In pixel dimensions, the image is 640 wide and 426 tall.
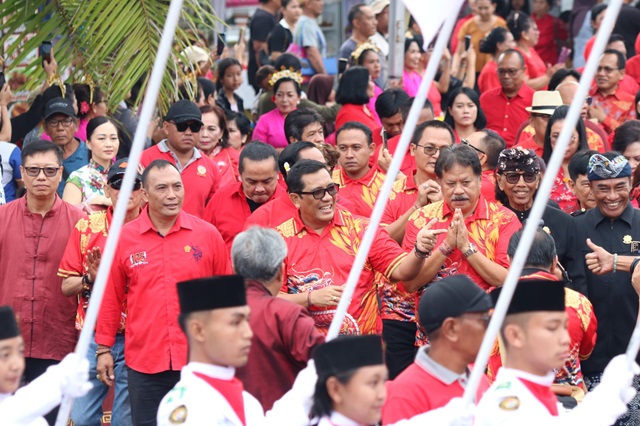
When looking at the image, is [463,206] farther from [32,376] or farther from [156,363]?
[32,376]

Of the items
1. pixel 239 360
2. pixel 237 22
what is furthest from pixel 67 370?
pixel 237 22

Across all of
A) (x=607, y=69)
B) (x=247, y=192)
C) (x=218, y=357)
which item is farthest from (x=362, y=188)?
(x=218, y=357)

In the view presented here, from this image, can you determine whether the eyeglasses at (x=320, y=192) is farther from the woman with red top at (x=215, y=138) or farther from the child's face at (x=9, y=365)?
the woman with red top at (x=215, y=138)

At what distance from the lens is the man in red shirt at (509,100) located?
40.4 feet

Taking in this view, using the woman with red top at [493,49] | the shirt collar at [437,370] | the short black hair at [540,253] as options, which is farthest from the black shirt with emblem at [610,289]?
the woman with red top at [493,49]

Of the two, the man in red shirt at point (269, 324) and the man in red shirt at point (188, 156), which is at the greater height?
the man in red shirt at point (269, 324)

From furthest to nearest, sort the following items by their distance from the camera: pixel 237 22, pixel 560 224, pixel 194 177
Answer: pixel 237 22 < pixel 194 177 < pixel 560 224

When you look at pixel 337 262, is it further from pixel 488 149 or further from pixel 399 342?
pixel 488 149

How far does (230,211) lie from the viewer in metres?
8.92

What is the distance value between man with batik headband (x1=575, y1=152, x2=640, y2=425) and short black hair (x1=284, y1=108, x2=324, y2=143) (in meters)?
2.80

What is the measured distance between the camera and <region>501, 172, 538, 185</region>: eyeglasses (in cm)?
827

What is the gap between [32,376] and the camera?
848cm

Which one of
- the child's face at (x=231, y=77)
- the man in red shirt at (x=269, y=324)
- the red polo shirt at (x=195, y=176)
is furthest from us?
the child's face at (x=231, y=77)

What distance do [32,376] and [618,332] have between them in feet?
12.7
